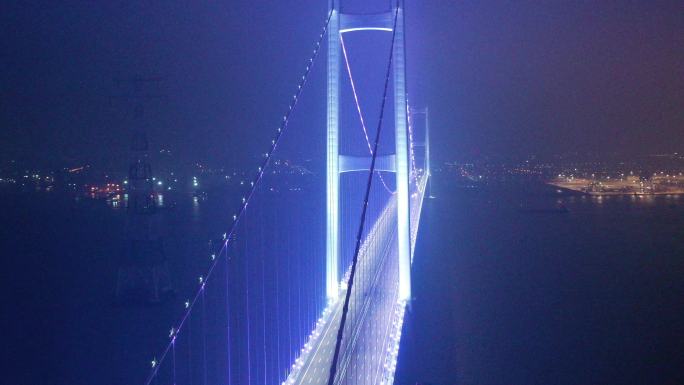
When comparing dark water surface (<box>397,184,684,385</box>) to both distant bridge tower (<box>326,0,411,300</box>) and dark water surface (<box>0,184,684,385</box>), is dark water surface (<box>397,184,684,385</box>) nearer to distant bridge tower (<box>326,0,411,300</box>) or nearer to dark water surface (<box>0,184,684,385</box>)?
dark water surface (<box>0,184,684,385</box>)

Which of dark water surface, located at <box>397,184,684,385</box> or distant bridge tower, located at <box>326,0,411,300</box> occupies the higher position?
distant bridge tower, located at <box>326,0,411,300</box>

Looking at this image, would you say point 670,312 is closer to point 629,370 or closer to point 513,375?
point 629,370

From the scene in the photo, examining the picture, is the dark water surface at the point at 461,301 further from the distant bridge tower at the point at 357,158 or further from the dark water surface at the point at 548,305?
the distant bridge tower at the point at 357,158

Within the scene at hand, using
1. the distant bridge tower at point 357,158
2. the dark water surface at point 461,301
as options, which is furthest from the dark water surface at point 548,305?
the distant bridge tower at point 357,158

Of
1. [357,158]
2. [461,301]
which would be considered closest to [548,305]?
[461,301]

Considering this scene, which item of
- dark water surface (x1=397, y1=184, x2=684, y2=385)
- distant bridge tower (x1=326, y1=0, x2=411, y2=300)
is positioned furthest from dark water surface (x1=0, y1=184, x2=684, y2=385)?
distant bridge tower (x1=326, y1=0, x2=411, y2=300)

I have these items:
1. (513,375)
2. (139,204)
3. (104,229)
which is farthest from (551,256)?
(104,229)

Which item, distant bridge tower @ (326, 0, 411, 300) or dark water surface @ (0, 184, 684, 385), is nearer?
dark water surface @ (0, 184, 684, 385)
